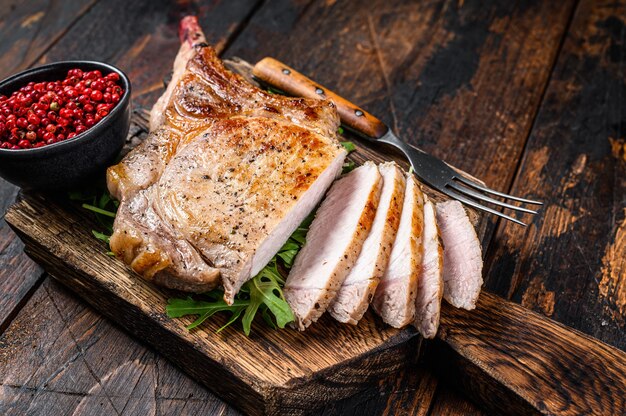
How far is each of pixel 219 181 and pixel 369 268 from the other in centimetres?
83

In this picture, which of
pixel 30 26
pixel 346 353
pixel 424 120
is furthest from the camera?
pixel 30 26

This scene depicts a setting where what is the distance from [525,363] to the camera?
295 centimetres

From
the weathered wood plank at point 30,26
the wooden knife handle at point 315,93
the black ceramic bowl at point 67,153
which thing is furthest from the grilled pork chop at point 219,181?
the weathered wood plank at point 30,26

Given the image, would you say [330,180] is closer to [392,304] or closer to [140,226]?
[392,304]

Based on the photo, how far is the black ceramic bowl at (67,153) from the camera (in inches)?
124

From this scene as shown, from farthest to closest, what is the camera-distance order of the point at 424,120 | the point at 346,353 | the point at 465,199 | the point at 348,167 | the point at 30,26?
1. the point at 30,26
2. the point at 424,120
3. the point at 348,167
4. the point at 465,199
5. the point at 346,353

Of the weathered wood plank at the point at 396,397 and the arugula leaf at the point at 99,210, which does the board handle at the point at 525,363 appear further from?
the arugula leaf at the point at 99,210

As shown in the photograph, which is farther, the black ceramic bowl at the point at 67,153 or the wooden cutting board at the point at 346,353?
the black ceramic bowl at the point at 67,153

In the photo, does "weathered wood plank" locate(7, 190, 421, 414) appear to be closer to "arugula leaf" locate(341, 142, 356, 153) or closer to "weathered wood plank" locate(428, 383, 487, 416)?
"weathered wood plank" locate(428, 383, 487, 416)

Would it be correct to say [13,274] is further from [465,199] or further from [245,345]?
[465,199]

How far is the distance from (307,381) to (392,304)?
0.53 metres

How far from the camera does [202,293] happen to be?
3.10 meters

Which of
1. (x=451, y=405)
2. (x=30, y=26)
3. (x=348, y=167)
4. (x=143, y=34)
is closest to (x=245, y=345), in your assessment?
(x=451, y=405)

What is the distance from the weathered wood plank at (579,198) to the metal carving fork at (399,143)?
30 cm
